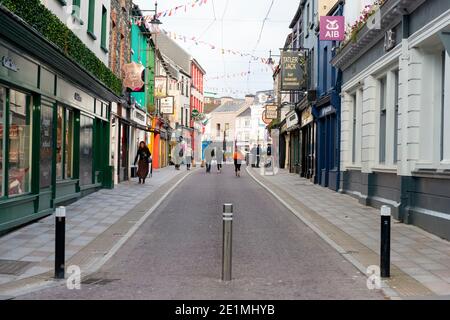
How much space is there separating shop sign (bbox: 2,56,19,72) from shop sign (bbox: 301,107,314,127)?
1859 centimetres

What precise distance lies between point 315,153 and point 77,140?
1285 cm

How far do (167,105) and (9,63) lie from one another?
30.0 m

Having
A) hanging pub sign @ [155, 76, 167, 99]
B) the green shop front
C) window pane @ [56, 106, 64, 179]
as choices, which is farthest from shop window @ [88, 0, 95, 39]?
hanging pub sign @ [155, 76, 167, 99]

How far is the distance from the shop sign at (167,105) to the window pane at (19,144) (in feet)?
92.7

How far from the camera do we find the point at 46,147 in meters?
12.5

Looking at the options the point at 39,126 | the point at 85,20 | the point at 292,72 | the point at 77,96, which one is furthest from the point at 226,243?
the point at 292,72

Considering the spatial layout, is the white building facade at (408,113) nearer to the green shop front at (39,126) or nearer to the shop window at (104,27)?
the green shop front at (39,126)

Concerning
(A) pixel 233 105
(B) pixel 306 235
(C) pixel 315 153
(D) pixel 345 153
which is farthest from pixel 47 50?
(A) pixel 233 105

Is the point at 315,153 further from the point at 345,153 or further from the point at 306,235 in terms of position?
the point at 306,235

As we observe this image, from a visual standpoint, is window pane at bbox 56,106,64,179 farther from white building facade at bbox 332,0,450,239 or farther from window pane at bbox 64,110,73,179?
white building facade at bbox 332,0,450,239

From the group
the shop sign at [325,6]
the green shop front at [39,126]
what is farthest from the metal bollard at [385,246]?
the shop sign at [325,6]

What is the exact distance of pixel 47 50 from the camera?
11.2 metres

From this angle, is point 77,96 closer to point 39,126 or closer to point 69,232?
point 39,126

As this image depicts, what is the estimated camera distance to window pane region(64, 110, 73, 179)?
14930 mm
